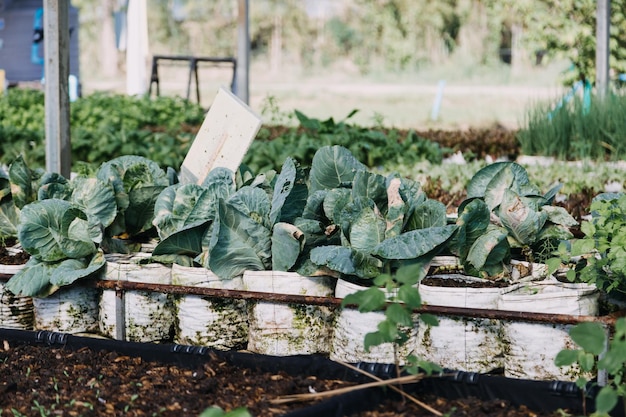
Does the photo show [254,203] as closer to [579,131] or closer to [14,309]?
[14,309]

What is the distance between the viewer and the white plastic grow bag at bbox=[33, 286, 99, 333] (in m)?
3.03

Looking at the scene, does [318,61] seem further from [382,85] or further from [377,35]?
[382,85]

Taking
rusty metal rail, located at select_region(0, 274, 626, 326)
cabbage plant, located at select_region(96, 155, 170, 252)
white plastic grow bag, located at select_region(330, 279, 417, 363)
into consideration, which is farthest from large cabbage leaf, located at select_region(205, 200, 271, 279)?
cabbage plant, located at select_region(96, 155, 170, 252)

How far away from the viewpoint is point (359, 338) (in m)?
2.60

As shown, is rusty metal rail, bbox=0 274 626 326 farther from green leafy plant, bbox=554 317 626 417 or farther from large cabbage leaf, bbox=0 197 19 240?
large cabbage leaf, bbox=0 197 19 240

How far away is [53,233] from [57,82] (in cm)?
143

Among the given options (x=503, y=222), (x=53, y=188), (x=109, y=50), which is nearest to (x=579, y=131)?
(x=503, y=222)

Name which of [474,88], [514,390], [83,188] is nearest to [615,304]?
[514,390]

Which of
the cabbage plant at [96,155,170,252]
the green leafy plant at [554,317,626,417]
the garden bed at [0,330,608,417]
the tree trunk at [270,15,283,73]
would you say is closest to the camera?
the green leafy plant at [554,317,626,417]

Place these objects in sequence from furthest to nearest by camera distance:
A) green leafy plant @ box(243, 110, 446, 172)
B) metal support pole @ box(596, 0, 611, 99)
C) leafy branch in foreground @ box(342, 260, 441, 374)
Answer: metal support pole @ box(596, 0, 611, 99), green leafy plant @ box(243, 110, 446, 172), leafy branch in foreground @ box(342, 260, 441, 374)

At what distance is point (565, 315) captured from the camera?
2.39 metres

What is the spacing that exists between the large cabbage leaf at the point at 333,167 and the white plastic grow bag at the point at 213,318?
450 mm

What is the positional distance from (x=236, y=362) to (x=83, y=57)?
35.0m

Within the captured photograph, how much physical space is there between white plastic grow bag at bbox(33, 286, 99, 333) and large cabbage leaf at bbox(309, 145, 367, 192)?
847 millimetres
